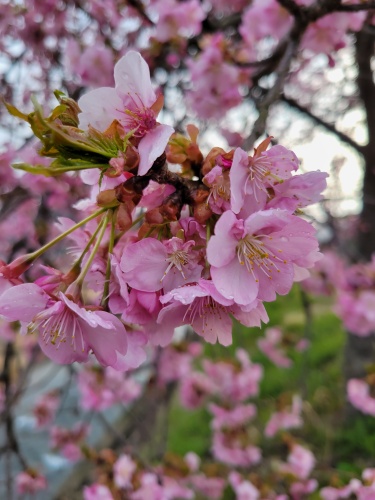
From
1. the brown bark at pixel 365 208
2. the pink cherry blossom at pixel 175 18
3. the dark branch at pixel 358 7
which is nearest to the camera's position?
the dark branch at pixel 358 7

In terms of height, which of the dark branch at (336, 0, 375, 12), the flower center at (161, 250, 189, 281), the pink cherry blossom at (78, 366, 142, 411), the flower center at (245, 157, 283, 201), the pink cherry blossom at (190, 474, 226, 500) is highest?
the dark branch at (336, 0, 375, 12)

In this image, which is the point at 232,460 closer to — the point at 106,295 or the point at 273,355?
the point at 273,355

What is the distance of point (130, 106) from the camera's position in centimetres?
A: 68

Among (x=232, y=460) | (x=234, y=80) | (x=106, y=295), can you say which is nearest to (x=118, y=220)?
(x=106, y=295)

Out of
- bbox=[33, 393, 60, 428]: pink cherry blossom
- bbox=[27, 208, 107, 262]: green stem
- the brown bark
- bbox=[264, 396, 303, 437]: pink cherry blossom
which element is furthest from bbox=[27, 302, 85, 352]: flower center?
bbox=[33, 393, 60, 428]: pink cherry blossom

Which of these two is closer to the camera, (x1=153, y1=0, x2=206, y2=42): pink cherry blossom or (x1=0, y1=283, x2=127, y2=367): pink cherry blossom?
(x1=0, y1=283, x2=127, y2=367): pink cherry blossom

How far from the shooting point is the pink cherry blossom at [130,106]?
629mm

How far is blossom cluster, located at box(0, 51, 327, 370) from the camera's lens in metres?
0.61

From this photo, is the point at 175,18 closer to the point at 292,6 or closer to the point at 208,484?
the point at 292,6

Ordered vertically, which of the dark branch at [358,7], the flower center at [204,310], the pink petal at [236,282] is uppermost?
the dark branch at [358,7]

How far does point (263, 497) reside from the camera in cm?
187

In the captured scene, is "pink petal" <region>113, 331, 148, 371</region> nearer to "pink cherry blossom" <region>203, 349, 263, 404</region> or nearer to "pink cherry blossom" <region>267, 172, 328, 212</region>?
"pink cherry blossom" <region>267, 172, 328, 212</region>

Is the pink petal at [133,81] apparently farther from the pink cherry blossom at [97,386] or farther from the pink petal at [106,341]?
the pink cherry blossom at [97,386]

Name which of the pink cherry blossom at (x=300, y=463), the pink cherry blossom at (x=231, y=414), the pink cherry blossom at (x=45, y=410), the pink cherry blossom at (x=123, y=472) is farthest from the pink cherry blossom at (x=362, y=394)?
the pink cherry blossom at (x=45, y=410)
